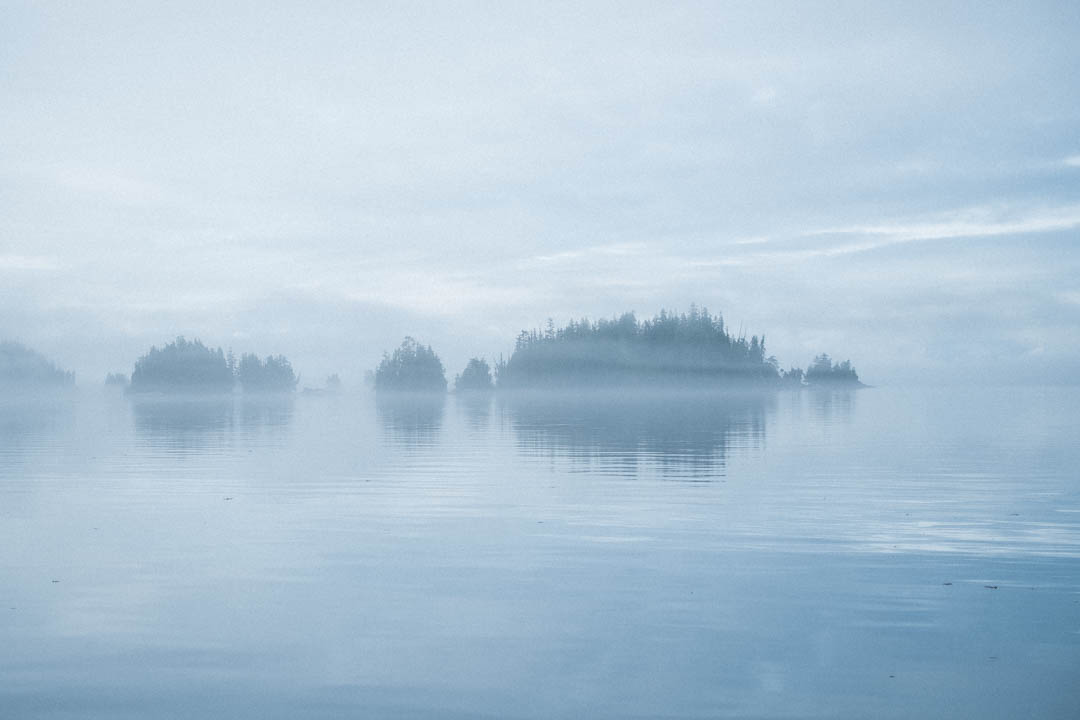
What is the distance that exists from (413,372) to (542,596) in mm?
172703

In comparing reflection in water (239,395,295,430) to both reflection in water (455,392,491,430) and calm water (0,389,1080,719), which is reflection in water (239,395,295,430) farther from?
calm water (0,389,1080,719)

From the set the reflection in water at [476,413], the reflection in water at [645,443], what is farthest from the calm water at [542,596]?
the reflection in water at [476,413]

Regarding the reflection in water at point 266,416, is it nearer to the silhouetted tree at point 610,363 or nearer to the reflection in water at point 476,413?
the reflection in water at point 476,413

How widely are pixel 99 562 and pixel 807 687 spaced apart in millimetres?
8770

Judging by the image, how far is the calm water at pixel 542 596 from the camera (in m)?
6.84

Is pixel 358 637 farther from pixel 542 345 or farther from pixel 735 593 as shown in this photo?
pixel 542 345

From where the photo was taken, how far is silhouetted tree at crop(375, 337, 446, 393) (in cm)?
17988

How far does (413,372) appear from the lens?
180250 mm

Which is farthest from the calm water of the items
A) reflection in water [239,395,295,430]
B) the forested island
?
the forested island

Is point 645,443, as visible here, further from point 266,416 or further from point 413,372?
point 413,372

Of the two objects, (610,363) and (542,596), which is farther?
(610,363)

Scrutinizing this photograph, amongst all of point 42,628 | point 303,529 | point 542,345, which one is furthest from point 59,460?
A: point 542,345

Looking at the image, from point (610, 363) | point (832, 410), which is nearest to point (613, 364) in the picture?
point (610, 363)

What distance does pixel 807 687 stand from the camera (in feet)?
22.7
